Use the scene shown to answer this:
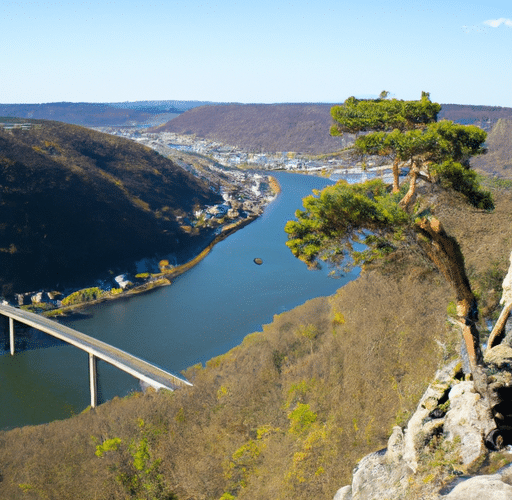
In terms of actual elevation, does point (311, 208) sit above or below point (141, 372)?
above

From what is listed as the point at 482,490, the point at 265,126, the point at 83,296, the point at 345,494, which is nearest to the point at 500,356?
the point at 482,490

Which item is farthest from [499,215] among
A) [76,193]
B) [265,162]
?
[265,162]

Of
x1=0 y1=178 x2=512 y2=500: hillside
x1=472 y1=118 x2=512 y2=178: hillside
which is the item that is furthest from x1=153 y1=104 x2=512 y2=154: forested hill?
x1=0 y1=178 x2=512 y2=500: hillside

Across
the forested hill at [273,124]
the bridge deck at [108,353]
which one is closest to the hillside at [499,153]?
the forested hill at [273,124]

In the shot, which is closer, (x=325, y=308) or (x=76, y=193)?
(x=325, y=308)

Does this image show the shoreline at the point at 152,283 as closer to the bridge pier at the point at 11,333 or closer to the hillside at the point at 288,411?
the bridge pier at the point at 11,333

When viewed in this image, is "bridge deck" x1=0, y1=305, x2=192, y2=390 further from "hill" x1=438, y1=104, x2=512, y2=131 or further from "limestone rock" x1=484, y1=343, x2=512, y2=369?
"hill" x1=438, y1=104, x2=512, y2=131

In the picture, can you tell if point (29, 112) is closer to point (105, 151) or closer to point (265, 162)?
point (265, 162)
